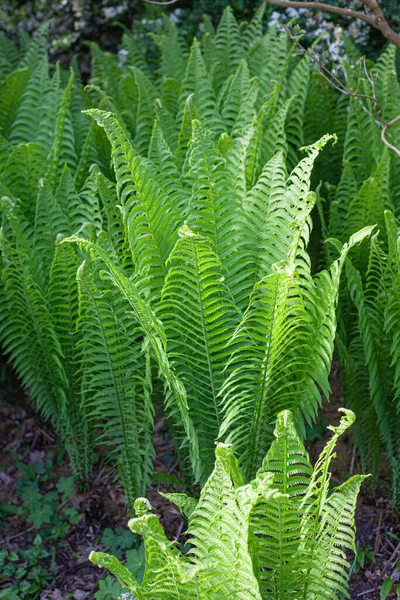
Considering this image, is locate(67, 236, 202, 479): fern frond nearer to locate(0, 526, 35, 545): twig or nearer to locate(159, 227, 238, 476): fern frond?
locate(159, 227, 238, 476): fern frond

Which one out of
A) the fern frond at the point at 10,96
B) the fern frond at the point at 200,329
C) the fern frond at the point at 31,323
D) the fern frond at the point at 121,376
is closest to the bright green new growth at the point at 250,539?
the fern frond at the point at 200,329

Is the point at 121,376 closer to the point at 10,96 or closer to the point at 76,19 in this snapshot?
the point at 10,96

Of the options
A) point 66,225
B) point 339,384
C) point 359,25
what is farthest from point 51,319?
point 359,25

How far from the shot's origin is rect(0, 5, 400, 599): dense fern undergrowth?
1.92 m

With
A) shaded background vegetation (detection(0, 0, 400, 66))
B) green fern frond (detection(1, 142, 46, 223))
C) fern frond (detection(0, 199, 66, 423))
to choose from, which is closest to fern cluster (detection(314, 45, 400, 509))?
fern frond (detection(0, 199, 66, 423))

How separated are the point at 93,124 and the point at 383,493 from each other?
85.8 inches

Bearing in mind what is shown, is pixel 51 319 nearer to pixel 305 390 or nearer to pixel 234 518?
pixel 305 390

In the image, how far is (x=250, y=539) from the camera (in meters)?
1.85

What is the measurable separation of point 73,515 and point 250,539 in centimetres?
127

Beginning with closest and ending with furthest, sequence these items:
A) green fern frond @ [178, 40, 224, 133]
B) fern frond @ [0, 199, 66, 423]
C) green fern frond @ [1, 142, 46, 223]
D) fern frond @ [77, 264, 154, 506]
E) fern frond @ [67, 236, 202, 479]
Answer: fern frond @ [67, 236, 202, 479]
fern frond @ [77, 264, 154, 506]
fern frond @ [0, 199, 66, 423]
green fern frond @ [1, 142, 46, 223]
green fern frond @ [178, 40, 224, 133]

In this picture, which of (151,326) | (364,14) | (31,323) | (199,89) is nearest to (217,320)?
(151,326)

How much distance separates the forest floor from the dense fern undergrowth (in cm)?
12

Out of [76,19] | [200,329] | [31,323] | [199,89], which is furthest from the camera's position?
[76,19]

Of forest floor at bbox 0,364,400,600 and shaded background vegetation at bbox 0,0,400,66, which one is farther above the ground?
shaded background vegetation at bbox 0,0,400,66
